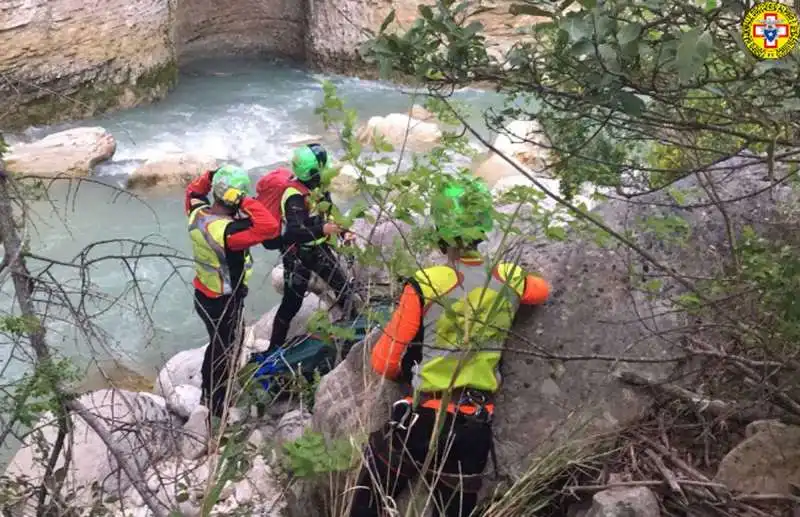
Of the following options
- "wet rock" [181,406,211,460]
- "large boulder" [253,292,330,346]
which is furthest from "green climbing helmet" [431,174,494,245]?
"large boulder" [253,292,330,346]

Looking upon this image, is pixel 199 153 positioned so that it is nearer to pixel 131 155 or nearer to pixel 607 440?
pixel 131 155

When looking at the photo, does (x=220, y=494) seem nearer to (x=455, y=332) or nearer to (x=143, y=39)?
(x=455, y=332)

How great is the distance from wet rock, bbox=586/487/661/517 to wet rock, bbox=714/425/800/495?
8.6 inches

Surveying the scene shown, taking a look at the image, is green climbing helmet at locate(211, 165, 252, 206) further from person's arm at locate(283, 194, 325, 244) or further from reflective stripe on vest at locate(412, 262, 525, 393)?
reflective stripe on vest at locate(412, 262, 525, 393)

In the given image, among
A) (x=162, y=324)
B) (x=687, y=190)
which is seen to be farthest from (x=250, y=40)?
(x=687, y=190)

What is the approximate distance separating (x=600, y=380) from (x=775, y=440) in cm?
66

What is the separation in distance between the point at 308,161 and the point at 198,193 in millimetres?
636

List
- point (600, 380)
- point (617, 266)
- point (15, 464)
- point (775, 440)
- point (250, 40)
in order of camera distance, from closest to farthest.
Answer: point (775, 440) → point (600, 380) → point (617, 266) → point (15, 464) → point (250, 40)

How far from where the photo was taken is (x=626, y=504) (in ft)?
7.23

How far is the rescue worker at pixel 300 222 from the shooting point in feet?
14.0

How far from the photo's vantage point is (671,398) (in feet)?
8.64

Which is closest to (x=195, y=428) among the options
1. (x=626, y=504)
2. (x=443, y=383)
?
(x=443, y=383)

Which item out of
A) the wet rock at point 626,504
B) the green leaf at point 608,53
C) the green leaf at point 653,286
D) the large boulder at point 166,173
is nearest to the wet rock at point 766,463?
Answer: the wet rock at point 626,504

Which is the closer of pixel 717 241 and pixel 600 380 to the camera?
pixel 600 380
